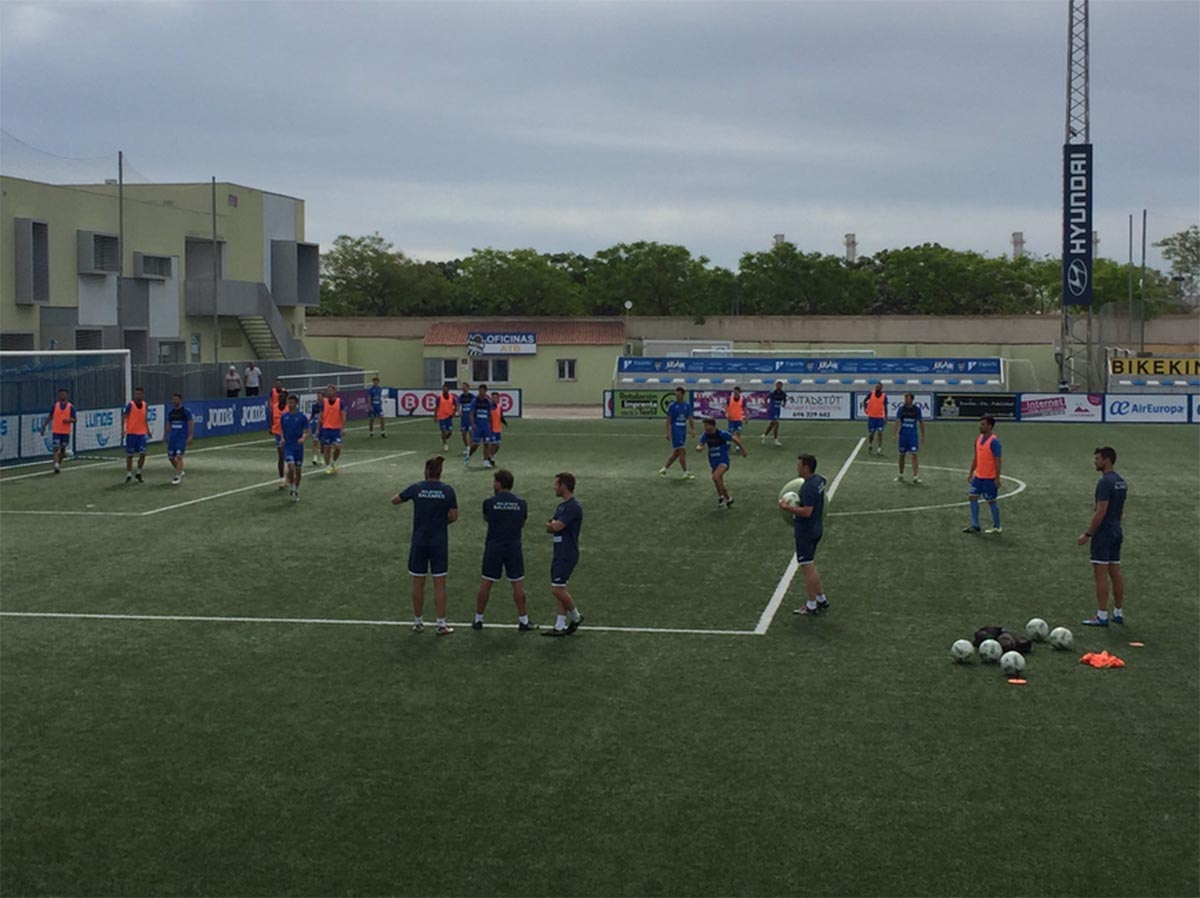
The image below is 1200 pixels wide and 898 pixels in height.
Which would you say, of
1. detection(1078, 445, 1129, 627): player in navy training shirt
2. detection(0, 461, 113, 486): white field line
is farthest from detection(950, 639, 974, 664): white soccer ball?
detection(0, 461, 113, 486): white field line

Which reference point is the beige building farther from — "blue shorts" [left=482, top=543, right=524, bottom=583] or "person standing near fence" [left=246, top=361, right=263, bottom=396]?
"blue shorts" [left=482, top=543, right=524, bottom=583]

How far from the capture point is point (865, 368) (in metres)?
63.1

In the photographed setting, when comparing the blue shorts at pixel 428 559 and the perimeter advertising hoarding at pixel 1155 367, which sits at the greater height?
the perimeter advertising hoarding at pixel 1155 367

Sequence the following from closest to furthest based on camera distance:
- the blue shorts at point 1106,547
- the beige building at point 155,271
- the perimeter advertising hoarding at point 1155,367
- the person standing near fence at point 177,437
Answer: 1. the blue shorts at point 1106,547
2. the person standing near fence at point 177,437
3. the beige building at point 155,271
4. the perimeter advertising hoarding at point 1155,367

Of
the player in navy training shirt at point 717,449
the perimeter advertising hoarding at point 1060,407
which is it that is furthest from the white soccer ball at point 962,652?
the perimeter advertising hoarding at point 1060,407

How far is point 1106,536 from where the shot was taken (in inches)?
633

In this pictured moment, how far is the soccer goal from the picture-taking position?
115 feet

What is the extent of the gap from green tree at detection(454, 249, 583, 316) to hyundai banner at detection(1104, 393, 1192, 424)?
42749 mm

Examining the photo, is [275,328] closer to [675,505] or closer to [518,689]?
[675,505]

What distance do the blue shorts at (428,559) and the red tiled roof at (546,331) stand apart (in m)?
54.5

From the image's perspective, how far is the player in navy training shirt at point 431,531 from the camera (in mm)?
15680

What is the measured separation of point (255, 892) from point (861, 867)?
393 cm

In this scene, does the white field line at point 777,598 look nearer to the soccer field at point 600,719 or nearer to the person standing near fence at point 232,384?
the soccer field at point 600,719

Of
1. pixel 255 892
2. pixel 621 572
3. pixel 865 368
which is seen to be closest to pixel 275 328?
pixel 865 368
